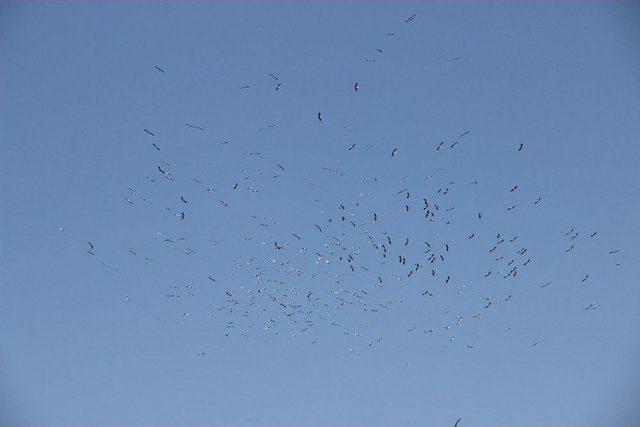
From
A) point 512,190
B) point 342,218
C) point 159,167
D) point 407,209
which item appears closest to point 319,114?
point 342,218

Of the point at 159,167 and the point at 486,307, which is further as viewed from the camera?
the point at 486,307

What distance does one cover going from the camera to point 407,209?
26.8 meters

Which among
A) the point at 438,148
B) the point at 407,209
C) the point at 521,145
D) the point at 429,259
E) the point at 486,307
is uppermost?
the point at 521,145

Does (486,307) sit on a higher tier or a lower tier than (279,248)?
lower

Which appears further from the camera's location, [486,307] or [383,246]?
[486,307]

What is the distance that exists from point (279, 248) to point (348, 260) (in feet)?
17.1

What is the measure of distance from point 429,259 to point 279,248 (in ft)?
35.1

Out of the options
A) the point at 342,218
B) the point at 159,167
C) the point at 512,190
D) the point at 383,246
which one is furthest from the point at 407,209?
the point at 159,167

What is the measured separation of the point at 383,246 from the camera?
86.3 feet

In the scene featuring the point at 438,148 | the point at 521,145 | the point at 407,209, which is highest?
the point at 521,145

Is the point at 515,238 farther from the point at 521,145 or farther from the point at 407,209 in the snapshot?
the point at 407,209

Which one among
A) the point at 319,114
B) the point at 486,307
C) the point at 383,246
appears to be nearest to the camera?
the point at 319,114

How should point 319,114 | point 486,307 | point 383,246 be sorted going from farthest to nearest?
1. point 486,307
2. point 383,246
3. point 319,114

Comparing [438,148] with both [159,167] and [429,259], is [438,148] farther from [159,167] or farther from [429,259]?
[159,167]
